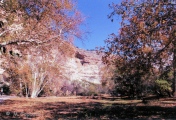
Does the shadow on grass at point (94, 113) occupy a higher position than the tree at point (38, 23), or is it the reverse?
the tree at point (38, 23)

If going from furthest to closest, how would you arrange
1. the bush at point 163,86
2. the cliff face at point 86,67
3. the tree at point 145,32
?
the cliff face at point 86,67, the bush at point 163,86, the tree at point 145,32

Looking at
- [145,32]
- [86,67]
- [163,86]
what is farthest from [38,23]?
[86,67]

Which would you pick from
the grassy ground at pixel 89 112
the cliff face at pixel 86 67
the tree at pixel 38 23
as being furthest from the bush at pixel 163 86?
the cliff face at pixel 86 67

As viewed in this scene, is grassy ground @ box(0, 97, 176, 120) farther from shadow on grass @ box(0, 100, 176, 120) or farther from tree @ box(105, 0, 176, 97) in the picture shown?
tree @ box(105, 0, 176, 97)

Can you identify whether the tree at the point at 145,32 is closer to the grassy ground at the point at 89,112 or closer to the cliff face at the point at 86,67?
the grassy ground at the point at 89,112

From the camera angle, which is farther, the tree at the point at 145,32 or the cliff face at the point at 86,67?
the cliff face at the point at 86,67

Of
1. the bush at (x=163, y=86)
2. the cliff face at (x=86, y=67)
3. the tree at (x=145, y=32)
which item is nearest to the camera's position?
the tree at (x=145, y=32)

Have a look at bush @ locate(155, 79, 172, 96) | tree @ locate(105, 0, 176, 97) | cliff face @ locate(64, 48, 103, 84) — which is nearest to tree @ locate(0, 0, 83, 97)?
tree @ locate(105, 0, 176, 97)

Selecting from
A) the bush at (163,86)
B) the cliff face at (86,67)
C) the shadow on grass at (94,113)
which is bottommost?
the shadow on grass at (94,113)

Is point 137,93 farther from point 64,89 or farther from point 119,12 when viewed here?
point 64,89

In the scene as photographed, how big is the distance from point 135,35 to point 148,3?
5.46 ft

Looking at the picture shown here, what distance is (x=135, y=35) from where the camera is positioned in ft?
33.2

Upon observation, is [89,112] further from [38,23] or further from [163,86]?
[163,86]

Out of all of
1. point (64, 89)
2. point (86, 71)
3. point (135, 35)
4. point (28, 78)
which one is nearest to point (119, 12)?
point (135, 35)
